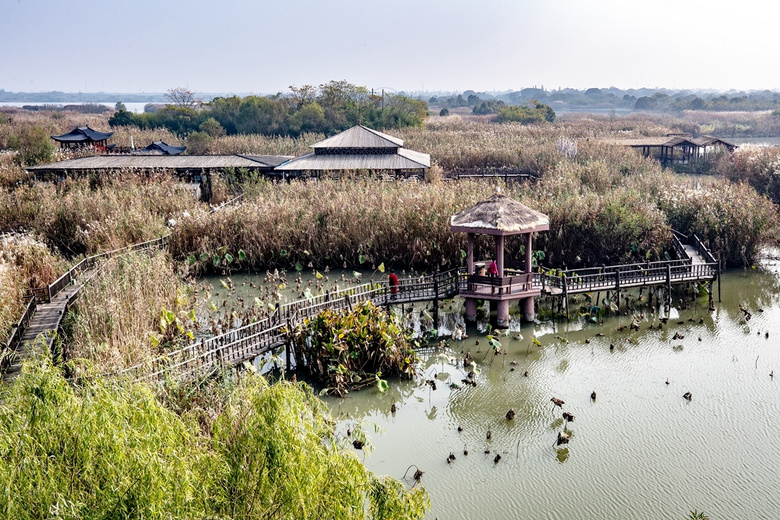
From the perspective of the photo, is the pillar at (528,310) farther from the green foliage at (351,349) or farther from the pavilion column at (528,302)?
the green foliage at (351,349)

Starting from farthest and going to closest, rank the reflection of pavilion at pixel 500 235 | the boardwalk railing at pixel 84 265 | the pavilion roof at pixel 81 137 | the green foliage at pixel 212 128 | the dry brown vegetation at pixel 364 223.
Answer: the green foliage at pixel 212 128, the pavilion roof at pixel 81 137, the dry brown vegetation at pixel 364 223, the reflection of pavilion at pixel 500 235, the boardwalk railing at pixel 84 265

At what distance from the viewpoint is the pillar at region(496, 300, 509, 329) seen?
16.8m

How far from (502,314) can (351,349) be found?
175 inches

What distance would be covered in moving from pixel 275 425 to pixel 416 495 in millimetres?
1886

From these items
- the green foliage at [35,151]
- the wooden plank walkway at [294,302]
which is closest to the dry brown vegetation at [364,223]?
the wooden plank walkway at [294,302]

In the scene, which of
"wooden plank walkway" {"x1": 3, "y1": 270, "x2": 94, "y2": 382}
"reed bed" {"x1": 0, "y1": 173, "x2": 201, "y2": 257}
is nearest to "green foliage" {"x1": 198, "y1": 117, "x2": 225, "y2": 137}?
"reed bed" {"x1": 0, "y1": 173, "x2": 201, "y2": 257}

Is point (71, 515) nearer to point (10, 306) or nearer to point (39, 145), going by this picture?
point (10, 306)

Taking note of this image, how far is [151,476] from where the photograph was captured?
218 inches

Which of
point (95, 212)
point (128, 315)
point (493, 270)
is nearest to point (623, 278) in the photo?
point (493, 270)

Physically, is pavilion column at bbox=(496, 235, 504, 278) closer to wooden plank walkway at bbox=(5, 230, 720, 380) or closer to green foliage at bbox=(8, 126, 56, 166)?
wooden plank walkway at bbox=(5, 230, 720, 380)

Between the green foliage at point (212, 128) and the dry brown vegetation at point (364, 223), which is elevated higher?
the green foliage at point (212, 128)

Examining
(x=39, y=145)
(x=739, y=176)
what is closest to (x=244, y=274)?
(x=39, y=145)

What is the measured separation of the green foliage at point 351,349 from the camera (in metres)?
13.9

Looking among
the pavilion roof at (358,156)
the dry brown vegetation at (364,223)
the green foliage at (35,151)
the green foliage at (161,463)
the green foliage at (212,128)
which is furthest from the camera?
the green foliage at (212,128)
